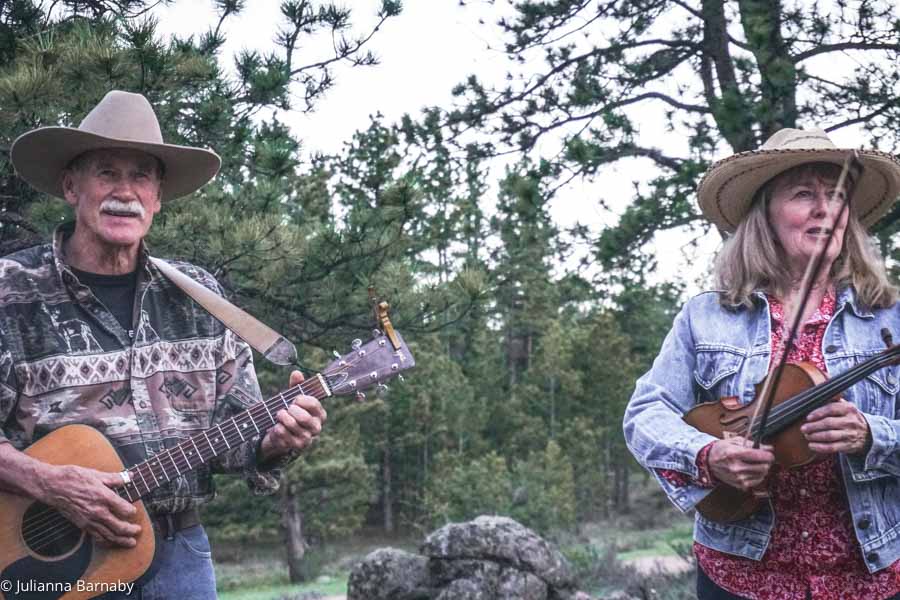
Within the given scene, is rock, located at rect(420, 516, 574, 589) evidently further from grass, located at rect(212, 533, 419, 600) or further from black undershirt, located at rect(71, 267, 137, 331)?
grass, located at rect(212, 533, 419, 600)

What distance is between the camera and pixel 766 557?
101 inches

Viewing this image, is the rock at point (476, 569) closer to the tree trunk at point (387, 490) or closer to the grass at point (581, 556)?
the grass at point (581, 556)

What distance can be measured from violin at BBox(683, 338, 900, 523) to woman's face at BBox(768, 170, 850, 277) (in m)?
0.32

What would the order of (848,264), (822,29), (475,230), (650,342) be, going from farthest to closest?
(650,342) → (475,230) → (822,29) → (848,264)

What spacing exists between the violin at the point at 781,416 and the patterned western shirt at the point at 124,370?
1.44 meters

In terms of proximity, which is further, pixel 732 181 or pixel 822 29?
pixel 822 29

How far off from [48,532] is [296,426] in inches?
31.8

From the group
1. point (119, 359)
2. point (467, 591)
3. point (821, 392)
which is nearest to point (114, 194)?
point (119, 359)

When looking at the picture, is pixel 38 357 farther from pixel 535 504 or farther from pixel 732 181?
pixel 535 504

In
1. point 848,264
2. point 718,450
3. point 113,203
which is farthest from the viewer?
point 113,203

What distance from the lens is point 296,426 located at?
2928mm

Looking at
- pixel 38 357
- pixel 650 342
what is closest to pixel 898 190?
pixel 38 357

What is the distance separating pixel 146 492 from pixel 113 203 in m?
0.95

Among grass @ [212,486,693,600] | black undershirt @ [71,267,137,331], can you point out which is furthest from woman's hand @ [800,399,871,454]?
grass @ [212,486,693,600]
